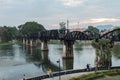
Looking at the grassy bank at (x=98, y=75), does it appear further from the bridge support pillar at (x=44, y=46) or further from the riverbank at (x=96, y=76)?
the bridge support pillar at (x=44, y=46)

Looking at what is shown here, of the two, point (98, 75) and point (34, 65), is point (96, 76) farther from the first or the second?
point (34, 65)

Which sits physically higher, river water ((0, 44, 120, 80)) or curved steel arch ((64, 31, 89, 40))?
curved steel arch ((64, 31, 89, 40))

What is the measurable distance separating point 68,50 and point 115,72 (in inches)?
2526

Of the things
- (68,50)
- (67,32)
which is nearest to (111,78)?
(68,50)

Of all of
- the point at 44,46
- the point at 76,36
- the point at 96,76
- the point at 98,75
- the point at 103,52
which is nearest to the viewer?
the point at 96,76

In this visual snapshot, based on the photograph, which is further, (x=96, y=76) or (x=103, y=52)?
(x=103, y=52)

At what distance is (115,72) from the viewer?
63.4 metres

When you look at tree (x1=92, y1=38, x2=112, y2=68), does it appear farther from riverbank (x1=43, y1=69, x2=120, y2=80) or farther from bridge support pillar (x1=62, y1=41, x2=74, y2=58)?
bridge support pillar (x1=62, y1=41, x2=74, y2=58)

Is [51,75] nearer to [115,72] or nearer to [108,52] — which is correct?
[115,72]

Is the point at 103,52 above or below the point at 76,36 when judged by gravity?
below

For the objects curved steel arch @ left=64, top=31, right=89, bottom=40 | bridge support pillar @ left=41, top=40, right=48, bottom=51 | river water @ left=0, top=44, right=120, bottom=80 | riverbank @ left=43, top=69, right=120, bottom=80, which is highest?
curved steel arch @ left=64, top=31, right=89, bottom=40

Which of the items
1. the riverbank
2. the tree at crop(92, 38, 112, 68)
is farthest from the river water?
the riverbank

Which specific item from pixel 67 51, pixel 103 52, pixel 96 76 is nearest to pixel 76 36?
pixel 67 51

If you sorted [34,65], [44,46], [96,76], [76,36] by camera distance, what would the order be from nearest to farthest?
[96,76] → [34,65] → [76,36] → [44,46]
